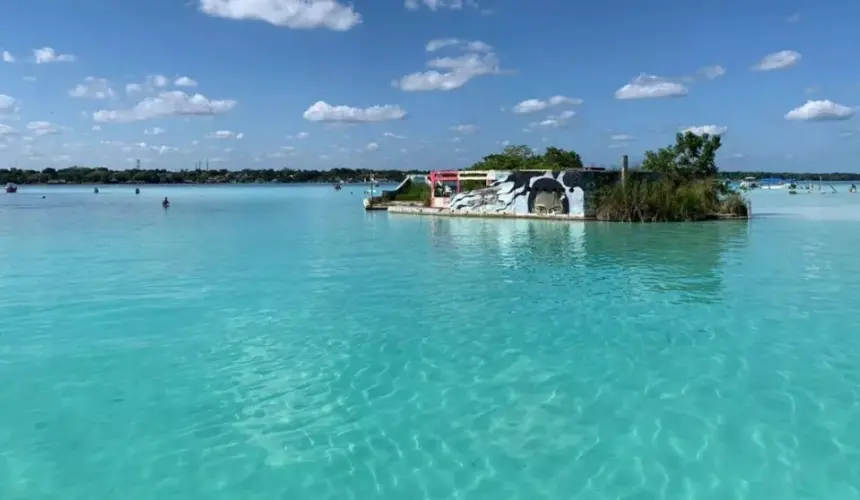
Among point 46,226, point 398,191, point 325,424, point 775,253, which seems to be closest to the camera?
point 325,424

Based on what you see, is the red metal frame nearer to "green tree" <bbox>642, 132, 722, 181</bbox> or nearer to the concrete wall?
the concrete wall

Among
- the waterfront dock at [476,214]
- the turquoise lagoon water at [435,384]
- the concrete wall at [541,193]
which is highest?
the concrete wall at [541,193]

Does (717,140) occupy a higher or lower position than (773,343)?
higher

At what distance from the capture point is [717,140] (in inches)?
1519

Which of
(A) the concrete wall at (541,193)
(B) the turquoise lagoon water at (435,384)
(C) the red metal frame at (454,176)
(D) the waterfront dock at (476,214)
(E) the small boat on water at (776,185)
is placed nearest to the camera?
(B) the turquoise lagoon water at (435,384)

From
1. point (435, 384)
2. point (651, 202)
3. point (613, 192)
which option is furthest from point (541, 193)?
point (435, 384)

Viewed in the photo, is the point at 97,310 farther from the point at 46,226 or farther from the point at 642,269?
the point at 46,226

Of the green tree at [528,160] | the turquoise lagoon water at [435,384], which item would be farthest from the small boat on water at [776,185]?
the turquoise lagoon water at [435,384]

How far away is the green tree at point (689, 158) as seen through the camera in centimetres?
3875

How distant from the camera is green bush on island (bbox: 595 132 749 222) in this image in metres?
34.7

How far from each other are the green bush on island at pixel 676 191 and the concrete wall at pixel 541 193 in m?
0.75

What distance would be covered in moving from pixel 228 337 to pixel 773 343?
8.46 meters

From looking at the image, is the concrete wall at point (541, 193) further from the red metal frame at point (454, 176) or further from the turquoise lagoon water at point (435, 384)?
the turquoise lagoon water at point (435, 384)

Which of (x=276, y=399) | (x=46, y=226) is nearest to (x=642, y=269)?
(x=276, y=399)
